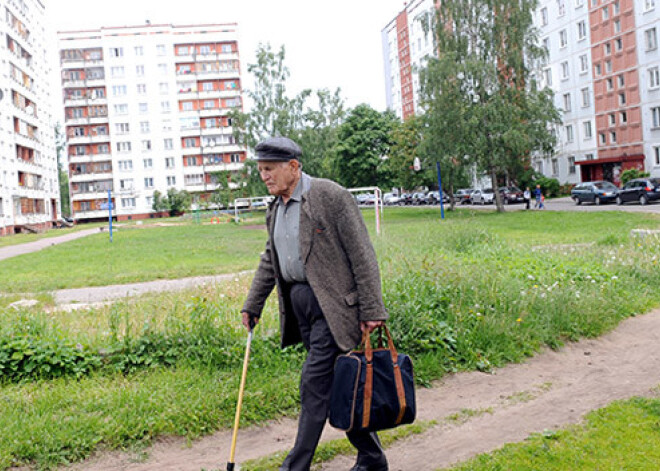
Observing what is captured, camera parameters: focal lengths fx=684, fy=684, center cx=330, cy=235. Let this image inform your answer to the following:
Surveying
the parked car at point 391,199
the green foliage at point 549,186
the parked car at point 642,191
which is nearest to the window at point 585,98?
the green foliage at point 549,186

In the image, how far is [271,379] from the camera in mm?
5828

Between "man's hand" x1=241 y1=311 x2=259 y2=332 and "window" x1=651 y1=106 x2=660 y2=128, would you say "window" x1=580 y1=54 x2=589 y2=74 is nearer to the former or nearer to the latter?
"window" x1=651 y1=106 x2=660 y2=128

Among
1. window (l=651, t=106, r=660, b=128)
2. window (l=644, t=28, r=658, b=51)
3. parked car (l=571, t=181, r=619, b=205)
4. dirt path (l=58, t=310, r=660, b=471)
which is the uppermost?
window (l=644, t=28, r=658, b=51)

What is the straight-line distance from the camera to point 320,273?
3.92m

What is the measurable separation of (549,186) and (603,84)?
31.6 ft

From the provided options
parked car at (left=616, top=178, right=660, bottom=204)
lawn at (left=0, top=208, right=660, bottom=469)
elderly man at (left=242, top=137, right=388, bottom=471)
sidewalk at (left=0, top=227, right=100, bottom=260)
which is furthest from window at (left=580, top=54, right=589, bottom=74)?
Answer: elderly man at (left=242, top=137, right=388, bottom=471)

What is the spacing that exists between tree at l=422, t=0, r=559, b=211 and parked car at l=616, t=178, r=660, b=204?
17.8 feet

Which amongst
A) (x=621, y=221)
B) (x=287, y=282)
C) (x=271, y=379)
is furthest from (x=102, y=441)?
(x=621, y=221)

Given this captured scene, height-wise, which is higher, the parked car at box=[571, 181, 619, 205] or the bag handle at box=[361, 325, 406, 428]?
the parked car at box=[571, 181, 619, 205]

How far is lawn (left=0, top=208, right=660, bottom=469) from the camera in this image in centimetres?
502

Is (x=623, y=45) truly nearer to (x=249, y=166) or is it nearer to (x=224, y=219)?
(x=249, y=166)

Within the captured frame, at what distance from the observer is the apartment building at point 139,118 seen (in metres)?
101

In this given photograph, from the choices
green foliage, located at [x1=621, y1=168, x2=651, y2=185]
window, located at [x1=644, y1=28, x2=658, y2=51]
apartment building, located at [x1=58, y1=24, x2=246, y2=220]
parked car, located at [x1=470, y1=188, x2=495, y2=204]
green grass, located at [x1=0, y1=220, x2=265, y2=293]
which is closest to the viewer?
green grass, located at [x1=0, y1=220, x2=265, y2=293]

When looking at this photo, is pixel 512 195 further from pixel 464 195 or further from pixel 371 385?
pixel 371 385
